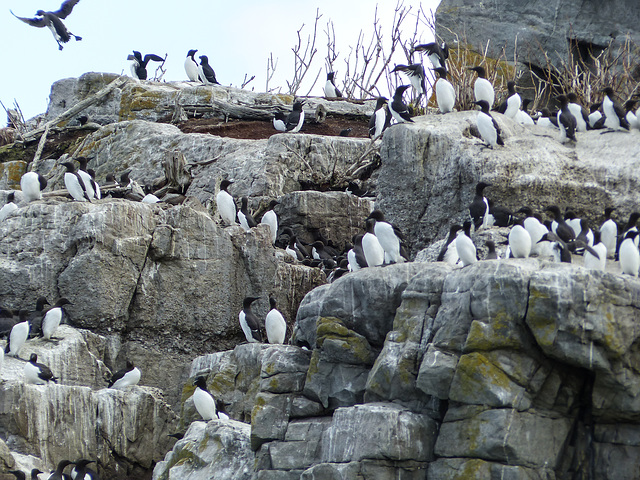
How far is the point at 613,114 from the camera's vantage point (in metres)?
13.1

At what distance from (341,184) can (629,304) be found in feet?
35.3

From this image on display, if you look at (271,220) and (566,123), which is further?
(271,220)

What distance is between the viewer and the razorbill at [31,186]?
568 inches

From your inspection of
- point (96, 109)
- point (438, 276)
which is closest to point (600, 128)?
point (438, 276)

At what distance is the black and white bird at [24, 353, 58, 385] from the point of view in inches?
466

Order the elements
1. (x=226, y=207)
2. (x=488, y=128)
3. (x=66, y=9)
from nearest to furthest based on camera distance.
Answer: (x=488, y=128) < (x=226, y=207) < (x=66, y=9)

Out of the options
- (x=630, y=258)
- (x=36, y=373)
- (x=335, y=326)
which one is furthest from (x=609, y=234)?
(x=36, y=373)

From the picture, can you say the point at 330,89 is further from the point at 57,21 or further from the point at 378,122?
the point at 57,21

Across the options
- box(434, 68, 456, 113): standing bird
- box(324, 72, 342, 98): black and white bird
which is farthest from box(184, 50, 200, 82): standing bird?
box(434, 68, 456, 113): standing bird

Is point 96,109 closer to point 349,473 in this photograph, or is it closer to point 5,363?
point 5,363

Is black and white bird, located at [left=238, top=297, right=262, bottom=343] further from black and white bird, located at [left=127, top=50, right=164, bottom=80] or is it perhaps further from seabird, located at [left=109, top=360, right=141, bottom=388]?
black and white bird, located at [left=127, top=50, right=164, bottom=80]

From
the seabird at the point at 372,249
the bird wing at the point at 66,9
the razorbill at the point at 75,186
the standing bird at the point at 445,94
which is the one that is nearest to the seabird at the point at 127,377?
the razorbill at the point at 75,186

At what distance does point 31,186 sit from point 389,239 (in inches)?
258

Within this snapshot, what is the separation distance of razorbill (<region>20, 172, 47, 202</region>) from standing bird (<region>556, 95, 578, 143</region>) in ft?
26.0
